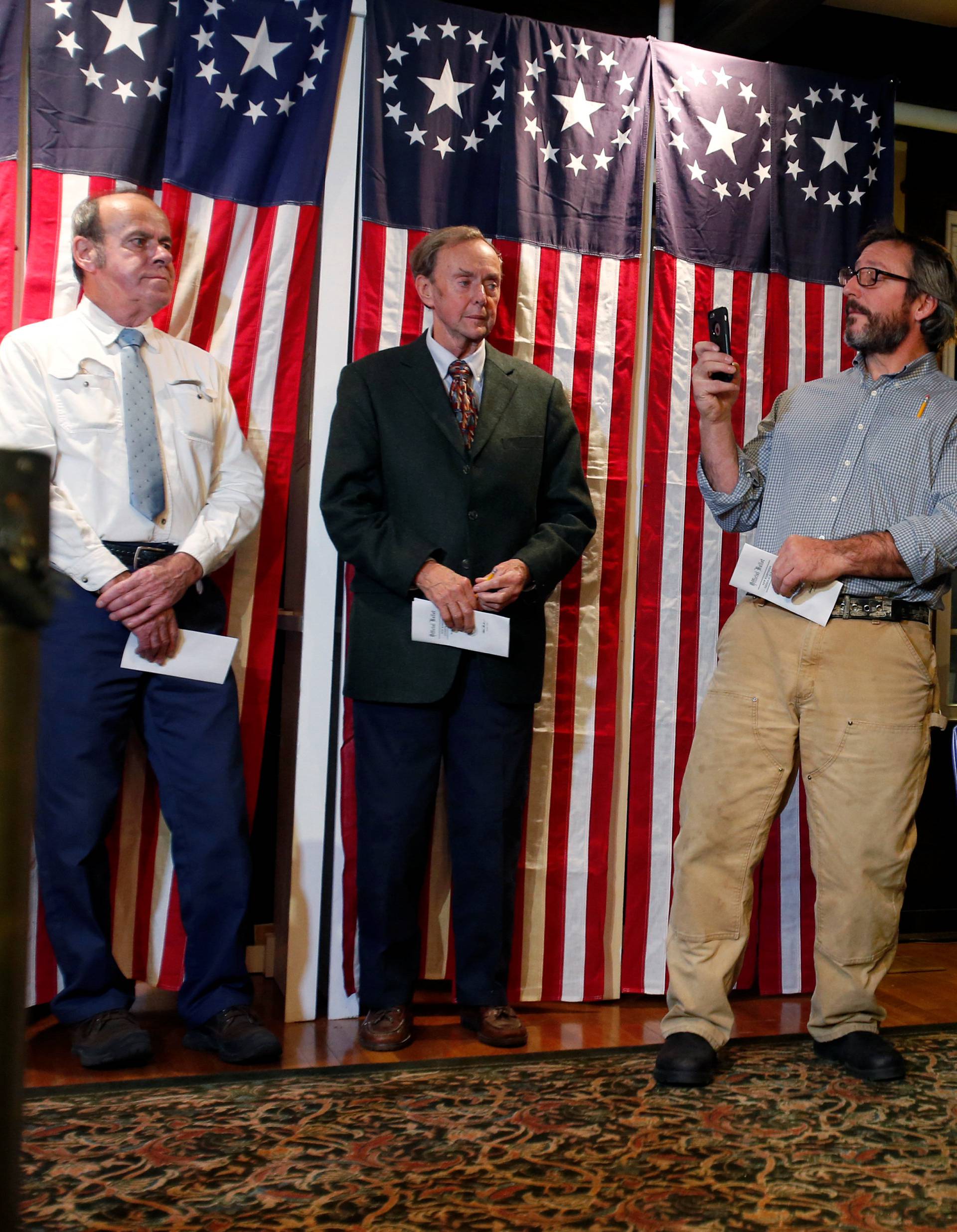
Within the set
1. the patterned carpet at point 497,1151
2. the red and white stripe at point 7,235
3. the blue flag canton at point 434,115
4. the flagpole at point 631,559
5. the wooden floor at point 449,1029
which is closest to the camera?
the patterned carpet at point 497,1151

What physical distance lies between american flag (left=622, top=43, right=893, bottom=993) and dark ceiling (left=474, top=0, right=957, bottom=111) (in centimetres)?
21

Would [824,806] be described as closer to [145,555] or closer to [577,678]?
[577,678]

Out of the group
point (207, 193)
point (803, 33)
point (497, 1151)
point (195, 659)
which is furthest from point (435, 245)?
point (497, 1151)

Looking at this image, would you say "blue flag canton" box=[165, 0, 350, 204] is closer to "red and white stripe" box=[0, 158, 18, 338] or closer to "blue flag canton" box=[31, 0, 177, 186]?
"blue flag canton" box=[31, 0, 177, 186]

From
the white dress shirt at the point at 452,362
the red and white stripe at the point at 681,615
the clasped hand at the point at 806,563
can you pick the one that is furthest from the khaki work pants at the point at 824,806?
the white dress shirt at the point at 452,362

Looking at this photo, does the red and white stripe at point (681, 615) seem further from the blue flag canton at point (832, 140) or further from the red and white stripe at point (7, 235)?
the red and white stripe at point (7, 235)

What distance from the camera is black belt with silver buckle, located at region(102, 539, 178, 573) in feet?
8.70

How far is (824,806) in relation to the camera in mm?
2705

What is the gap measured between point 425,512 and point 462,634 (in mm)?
330

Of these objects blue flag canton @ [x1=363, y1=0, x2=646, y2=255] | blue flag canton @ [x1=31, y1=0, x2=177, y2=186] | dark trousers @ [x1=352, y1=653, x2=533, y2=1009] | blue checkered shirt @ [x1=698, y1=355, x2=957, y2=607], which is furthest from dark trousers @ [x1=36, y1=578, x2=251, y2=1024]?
blue checkered shirt @ [x1=698, y1=355, x2=957, y2=607]

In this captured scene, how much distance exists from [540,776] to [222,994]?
1026mm

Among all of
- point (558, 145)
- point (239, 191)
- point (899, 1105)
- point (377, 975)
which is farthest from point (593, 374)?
point (899, 1105)

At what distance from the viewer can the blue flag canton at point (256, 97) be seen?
2928 mm

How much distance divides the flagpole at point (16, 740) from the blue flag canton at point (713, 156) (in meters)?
2.68
